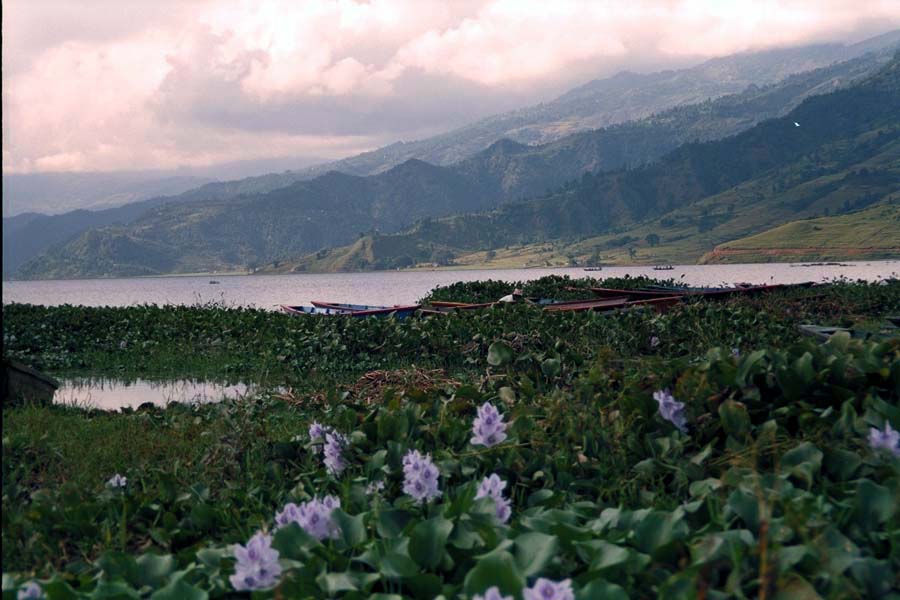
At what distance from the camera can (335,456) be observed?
16.6 feet

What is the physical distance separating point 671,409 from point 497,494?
1.81 m

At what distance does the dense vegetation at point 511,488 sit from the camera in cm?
304

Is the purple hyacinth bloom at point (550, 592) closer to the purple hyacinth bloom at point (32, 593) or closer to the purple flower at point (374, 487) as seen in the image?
the purple hyacinth bloom at point (32, 593)

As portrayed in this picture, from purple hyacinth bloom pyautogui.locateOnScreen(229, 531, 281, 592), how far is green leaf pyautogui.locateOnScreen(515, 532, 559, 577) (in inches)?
34.4

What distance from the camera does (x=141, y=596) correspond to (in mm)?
3285

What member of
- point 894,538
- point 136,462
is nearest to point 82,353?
point 136,462

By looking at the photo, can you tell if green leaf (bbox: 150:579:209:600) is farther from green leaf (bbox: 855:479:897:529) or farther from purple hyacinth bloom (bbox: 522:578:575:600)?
green leaf (bbox: 855:479:897:529)

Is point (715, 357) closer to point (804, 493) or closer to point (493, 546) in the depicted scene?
point (804, 493)

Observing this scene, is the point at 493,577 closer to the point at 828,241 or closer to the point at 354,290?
the point at 354,290

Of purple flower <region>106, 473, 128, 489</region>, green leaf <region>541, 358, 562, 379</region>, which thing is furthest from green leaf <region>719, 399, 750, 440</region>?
purple flower <region>106, 473, 128, 489</region>

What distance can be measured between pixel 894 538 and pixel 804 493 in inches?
18.8

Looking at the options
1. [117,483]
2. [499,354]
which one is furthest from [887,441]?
[117,483]

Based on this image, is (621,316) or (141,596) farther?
(621,316)

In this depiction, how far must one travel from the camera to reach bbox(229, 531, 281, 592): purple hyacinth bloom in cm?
286
